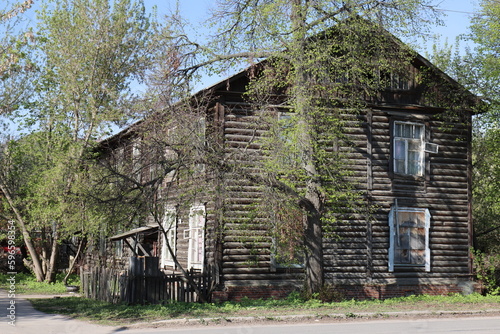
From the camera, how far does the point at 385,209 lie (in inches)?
930

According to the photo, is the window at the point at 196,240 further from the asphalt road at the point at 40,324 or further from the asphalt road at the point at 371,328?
the asphalt road at the point at 371,328

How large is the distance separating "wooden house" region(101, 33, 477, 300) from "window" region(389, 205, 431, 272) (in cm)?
4

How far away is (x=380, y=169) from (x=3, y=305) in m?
13.6

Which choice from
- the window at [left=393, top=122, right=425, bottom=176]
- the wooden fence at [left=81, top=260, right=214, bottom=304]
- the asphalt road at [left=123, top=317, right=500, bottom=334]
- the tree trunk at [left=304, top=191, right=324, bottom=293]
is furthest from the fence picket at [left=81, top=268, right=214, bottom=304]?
the window at [left=393, top=122, right=425, bottom=176]

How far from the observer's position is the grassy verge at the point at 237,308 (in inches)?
636

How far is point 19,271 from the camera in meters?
38.1

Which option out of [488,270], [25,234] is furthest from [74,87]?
[488,270]

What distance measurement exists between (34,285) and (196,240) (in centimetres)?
1031

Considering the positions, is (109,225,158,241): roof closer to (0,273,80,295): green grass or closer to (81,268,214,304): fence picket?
(81,268,214,304): fence picket

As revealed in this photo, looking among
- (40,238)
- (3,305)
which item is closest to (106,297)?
(3,305)

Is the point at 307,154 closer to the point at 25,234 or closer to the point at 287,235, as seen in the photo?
the point at 287,235

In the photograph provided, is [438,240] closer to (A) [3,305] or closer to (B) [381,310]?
(B) [381,310]

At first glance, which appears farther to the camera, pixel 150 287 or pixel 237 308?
pixel 150 287

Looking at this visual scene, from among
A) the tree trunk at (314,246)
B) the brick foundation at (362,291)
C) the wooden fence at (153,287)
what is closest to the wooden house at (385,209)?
the brick foundation at (362,291)
